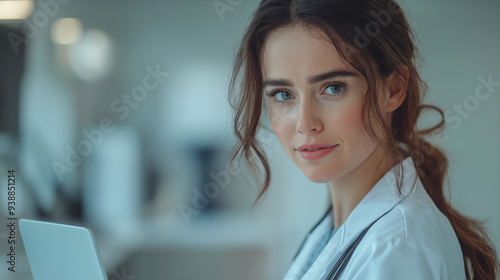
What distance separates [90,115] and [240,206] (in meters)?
0.87

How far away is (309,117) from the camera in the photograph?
2.53 ft

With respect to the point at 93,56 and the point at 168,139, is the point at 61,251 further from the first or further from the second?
the point at 93,56

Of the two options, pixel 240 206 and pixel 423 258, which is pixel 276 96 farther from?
pixel 240 206

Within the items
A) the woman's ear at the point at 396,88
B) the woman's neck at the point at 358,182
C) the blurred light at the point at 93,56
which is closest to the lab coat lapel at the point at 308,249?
the woman's neck at the point at 358,182

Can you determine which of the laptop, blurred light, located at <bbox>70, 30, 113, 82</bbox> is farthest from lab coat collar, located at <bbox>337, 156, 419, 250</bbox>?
blurred light, located at <bbox>70, 30, 113, 82</bbox>

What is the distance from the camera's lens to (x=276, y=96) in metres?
0.86

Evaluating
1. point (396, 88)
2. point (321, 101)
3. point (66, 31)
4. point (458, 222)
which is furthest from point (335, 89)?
point (66, 31)

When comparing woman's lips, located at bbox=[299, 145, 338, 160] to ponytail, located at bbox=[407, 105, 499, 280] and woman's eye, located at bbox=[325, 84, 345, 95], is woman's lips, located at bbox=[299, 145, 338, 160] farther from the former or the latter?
ponytail, located at bbox=[407, 105, 499, 280]

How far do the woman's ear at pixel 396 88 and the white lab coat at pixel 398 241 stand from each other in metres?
0.11

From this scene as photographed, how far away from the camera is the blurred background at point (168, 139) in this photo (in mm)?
1905

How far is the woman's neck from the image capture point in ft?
2.88

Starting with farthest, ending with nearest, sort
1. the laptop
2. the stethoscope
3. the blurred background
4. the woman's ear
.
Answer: the blurred background → the woman's ear → the stethoscope → the laptop

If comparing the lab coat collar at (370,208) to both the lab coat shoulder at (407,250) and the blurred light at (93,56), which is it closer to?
the lab coat shoulder at (407,250)

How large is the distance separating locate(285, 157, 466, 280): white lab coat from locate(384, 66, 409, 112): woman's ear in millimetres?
112
